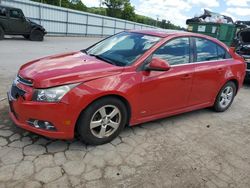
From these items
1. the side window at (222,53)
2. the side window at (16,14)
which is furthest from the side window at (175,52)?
the side window at (16,14)

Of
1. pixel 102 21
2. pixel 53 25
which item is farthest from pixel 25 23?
pixel 102 21

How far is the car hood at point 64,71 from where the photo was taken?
300 centimetres

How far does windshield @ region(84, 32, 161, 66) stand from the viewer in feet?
12.2

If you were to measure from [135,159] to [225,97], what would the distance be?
2.87m

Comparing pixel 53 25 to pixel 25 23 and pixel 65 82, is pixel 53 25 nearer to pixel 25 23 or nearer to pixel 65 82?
pixel 25 23

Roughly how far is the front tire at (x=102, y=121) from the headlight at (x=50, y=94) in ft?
1.20

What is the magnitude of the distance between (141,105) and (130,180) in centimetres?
119

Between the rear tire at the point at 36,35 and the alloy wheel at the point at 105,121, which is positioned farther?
the rear tire at the point at 36,35

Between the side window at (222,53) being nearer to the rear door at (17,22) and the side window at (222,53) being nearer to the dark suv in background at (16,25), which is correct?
the dark suv in background at (16,25)

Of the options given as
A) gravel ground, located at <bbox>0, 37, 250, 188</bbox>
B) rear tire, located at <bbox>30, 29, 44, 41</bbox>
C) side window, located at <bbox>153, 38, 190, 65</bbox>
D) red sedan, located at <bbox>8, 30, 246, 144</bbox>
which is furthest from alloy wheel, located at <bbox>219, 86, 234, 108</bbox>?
rear tire, located at <bbox>30, 29, 44, 41</bbox>

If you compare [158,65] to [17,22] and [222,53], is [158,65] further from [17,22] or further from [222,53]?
[17,22]

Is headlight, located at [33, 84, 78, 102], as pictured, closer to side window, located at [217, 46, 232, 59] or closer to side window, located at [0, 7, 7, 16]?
side window, located at [217, 46, 232, 59]

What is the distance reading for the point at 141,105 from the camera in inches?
144

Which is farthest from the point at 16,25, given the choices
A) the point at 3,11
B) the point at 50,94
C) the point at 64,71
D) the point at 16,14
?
the point at 50,94
